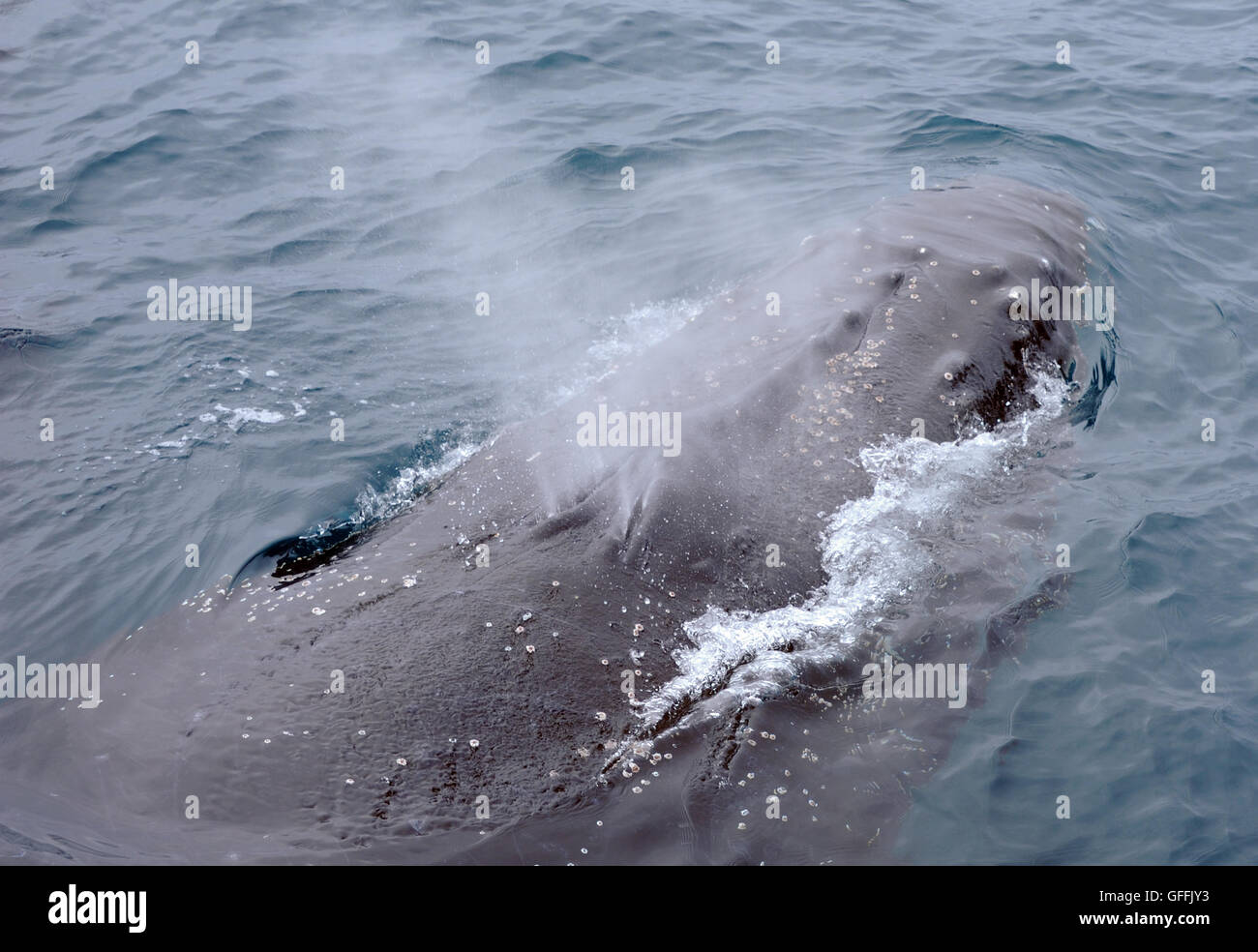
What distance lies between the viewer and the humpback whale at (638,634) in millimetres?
5910

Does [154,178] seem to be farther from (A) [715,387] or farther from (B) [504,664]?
(B) [504,664]

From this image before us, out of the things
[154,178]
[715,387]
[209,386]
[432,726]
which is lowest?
[432,726]

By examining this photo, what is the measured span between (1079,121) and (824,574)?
12.8m

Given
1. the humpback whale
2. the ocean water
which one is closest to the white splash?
the humpback whale

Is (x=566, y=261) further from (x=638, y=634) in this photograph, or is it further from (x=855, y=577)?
(x=638, y=634)

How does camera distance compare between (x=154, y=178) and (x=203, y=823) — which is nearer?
(x=203, y=823)

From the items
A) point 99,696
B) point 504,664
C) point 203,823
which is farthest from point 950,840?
point 99,696

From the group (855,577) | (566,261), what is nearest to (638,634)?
(855,577)

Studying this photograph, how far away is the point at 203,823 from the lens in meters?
5.74

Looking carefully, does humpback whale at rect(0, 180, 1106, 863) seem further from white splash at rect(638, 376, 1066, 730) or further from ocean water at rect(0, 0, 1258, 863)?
ocean water at rect(0, 0, 1258, 863)

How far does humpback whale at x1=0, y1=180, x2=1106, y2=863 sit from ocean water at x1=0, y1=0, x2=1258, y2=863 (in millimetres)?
733

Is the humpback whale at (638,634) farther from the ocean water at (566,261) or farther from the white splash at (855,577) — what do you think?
the ocean water at (566,261)

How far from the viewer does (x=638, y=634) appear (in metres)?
6.81

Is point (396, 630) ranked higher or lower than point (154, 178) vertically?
lower
